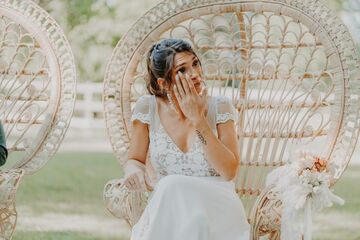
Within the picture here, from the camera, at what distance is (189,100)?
283cm

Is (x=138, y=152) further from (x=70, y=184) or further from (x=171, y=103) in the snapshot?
(x=70, y=184)

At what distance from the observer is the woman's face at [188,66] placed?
9.54 ft

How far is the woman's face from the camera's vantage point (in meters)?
2.91

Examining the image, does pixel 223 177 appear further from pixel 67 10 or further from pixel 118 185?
pixel 67 10

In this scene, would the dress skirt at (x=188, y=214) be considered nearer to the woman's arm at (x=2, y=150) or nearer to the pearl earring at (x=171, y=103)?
the pearl earring at (x=171, y=103)

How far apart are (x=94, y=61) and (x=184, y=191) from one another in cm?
910

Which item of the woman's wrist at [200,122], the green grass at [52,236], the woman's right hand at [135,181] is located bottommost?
the green grass at [52,236]

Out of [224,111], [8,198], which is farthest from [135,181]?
[8,198]

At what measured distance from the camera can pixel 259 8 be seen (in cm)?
343

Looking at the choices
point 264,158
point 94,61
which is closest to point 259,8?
point 264,158

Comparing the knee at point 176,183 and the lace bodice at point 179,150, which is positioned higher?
the lace bodice at point 179,150

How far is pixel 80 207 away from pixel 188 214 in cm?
399

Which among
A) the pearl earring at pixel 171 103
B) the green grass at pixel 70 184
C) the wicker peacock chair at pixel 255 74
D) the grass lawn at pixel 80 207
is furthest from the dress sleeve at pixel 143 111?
the green grass at pixel 70 184

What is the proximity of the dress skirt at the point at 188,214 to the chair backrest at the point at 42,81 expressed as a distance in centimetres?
88
